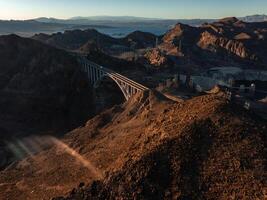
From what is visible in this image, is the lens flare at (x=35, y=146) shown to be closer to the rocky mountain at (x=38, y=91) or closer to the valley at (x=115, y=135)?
the valley at (x=115, y=135)

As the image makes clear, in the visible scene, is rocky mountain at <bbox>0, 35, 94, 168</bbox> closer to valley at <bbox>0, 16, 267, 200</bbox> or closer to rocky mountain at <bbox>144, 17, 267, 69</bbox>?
valley at <bbox>0, 16, 267, 200</bbox>

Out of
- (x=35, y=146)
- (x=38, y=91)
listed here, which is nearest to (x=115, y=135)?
(x=35, y=146)

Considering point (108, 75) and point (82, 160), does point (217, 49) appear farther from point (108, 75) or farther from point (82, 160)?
point (82, 160)

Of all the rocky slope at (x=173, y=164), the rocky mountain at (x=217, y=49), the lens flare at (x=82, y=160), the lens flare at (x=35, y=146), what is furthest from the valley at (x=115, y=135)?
the rocky mountain at (x=217, y=49)

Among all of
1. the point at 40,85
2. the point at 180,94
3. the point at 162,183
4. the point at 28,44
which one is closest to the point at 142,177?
the point at 162,183

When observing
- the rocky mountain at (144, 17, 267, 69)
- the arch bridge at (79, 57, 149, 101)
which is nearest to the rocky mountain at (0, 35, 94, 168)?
the arch bridge at (79, 57, 149, 101)
